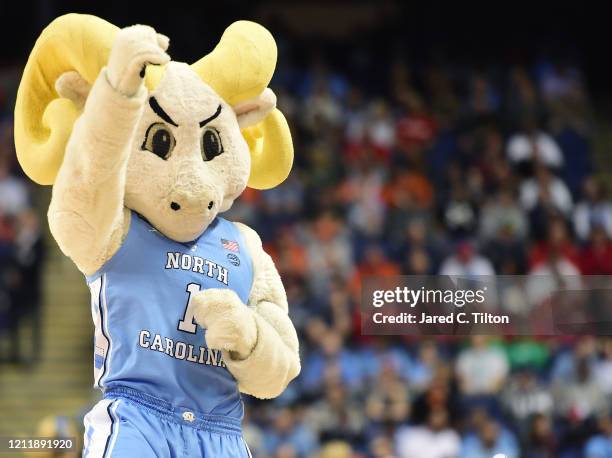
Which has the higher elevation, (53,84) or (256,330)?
(53,84)

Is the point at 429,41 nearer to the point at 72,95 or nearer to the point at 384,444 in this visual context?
the point at 384,444

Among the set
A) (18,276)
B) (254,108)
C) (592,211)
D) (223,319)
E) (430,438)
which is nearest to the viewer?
(223,319)

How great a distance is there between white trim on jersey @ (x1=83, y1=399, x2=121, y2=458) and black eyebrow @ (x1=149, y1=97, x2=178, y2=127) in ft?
2.48

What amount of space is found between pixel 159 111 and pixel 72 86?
240mm

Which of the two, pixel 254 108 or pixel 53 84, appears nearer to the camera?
pixel 53 84

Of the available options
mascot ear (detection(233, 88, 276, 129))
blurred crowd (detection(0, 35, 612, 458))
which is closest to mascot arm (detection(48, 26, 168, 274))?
mascot ear (detection(233, 88, 276, 129))

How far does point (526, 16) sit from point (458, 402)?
6102mm

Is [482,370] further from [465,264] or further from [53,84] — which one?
[53,84]

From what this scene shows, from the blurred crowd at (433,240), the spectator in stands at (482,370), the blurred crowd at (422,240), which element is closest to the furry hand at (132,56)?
the blurred crowd at (422,240)

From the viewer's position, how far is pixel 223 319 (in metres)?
3.11

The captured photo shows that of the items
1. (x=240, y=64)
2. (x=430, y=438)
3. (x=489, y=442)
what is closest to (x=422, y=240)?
(x=430, y=438)

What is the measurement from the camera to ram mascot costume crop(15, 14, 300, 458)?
10.2 ft

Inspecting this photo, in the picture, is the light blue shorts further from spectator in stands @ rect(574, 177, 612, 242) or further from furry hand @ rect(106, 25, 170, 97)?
spectator in stands @ rect(574, 177, 612, 242)

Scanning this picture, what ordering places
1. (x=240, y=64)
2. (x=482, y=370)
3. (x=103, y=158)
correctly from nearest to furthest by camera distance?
(x=103, y=158), (x=240, y=64), (x=482, y=370)
